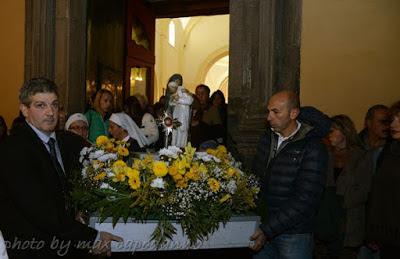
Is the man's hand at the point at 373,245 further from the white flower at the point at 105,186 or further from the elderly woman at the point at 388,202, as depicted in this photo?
the white flower at the point at 105,186

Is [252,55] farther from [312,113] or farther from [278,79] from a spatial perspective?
[312,113]

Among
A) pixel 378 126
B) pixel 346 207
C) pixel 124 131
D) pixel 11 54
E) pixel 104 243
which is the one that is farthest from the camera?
pixel 11 54

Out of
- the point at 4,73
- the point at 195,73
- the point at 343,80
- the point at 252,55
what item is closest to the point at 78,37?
the point at 4,73

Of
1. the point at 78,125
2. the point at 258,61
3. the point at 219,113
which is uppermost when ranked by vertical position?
the point at 258,61

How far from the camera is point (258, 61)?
5562mm

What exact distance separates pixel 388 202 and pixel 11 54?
5.38 m

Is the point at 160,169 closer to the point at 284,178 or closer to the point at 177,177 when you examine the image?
the point at 177,177

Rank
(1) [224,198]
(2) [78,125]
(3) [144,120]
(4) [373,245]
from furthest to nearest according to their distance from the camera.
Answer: (3) [144,120]
(2) [78,125]
(4) [373,245]
(1) [224,198]

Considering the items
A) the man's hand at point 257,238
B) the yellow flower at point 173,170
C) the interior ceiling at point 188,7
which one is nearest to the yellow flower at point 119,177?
the yellow flower at point 173,170

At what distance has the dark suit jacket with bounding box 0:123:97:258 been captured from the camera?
251 centimetres

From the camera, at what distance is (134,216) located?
110 inches

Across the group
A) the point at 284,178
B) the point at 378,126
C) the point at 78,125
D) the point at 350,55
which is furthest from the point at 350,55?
the point at 78,125

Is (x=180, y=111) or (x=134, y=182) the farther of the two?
(x=180, y=111)

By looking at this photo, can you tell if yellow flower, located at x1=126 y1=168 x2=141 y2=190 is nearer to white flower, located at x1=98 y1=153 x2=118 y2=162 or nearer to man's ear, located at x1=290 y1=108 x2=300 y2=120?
white flower, located at x1=98 y1=153 x2=118 y2=162
